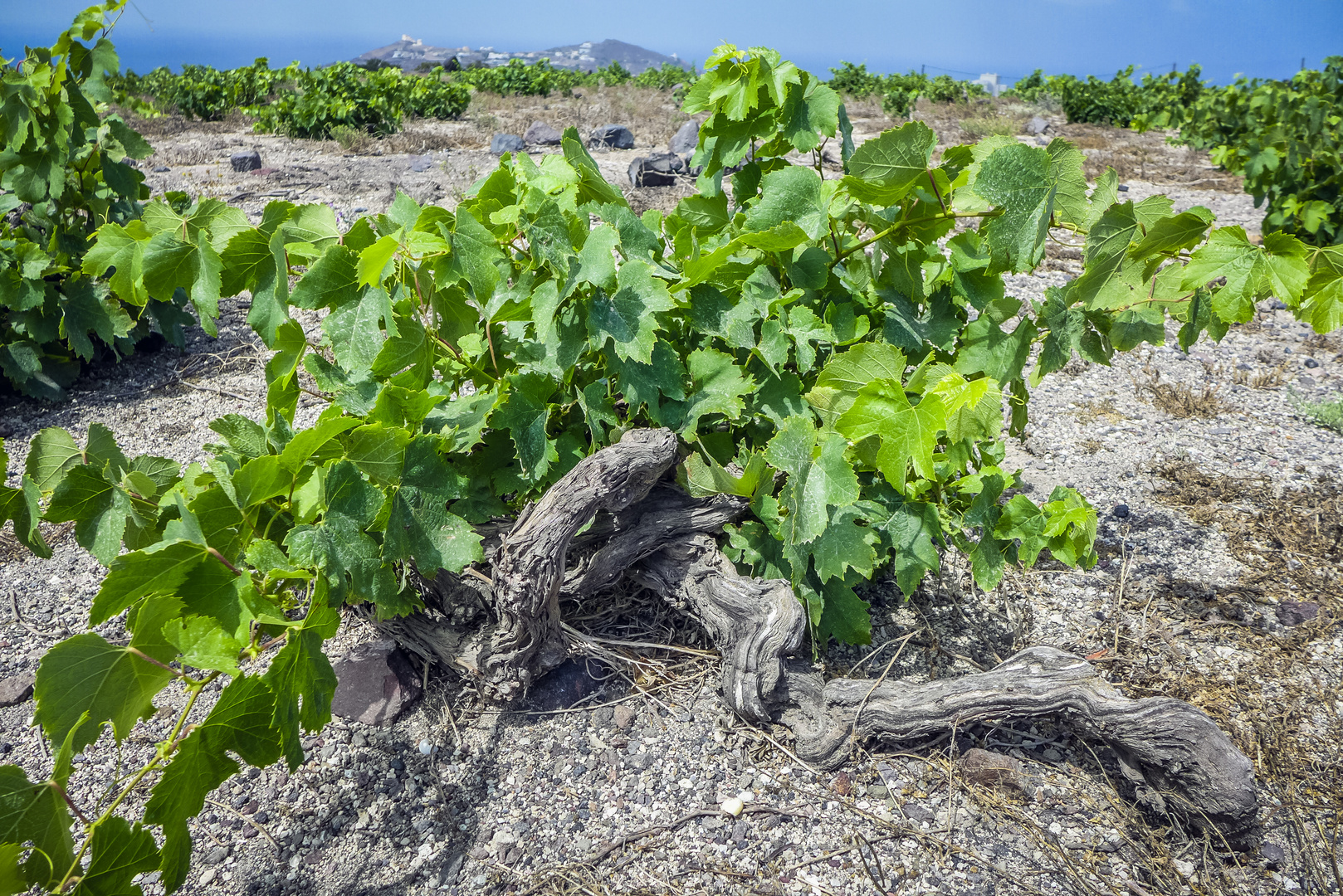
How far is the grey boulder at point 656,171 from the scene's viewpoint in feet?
22.3

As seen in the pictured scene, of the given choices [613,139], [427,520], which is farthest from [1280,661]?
[613,139]

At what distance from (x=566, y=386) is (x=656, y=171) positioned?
18.9 ft

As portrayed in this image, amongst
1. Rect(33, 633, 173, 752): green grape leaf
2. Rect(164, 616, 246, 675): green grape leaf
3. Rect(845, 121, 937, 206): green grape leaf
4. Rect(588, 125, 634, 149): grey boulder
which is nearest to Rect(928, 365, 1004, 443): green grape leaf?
Rect(845, 121, 937, 206): green grape leaf

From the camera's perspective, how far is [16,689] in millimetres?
1954

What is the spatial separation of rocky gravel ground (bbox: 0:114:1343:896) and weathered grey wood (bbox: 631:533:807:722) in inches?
5.7

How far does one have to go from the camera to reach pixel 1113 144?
1059cm

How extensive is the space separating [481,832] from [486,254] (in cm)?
118

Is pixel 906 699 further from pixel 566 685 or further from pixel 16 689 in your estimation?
pixel 16 689

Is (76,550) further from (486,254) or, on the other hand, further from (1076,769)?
(1076,769)

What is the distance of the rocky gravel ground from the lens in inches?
58.7

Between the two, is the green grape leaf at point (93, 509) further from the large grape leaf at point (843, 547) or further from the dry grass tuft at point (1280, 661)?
the dry grass tuft at point (1280, 661)

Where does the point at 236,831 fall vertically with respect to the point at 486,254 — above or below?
below

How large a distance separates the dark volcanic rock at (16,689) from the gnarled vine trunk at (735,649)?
1017 millimetres

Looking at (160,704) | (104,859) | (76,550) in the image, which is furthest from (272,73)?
(104,859)
